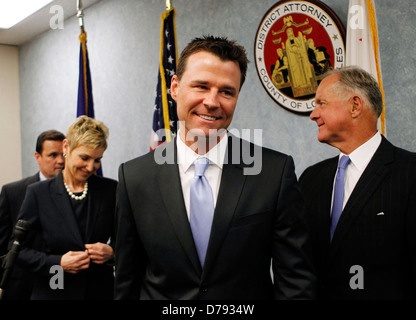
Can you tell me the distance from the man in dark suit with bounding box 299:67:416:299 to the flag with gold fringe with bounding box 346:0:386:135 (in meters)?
0.68

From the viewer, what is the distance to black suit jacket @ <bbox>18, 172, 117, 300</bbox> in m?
2.53

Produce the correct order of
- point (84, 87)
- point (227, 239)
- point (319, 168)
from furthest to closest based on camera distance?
point (84, 87) → point (319, 168) → point (227, 239)

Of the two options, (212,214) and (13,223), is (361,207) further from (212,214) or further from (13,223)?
(13,223)

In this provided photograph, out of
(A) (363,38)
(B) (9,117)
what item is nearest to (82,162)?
(A) (363,38)

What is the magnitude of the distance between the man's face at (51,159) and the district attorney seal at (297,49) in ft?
5.65

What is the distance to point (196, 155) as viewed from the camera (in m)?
1.64

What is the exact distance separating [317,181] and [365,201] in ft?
1.00

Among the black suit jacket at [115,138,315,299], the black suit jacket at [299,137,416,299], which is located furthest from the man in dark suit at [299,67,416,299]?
the black suit jacket at [115,138,315,299]

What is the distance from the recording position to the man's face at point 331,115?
6.82 ft

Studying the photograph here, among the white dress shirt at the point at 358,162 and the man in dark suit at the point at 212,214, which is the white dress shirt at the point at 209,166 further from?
the white dress shirt at the point at 358,162

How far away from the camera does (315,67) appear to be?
342 centimetres

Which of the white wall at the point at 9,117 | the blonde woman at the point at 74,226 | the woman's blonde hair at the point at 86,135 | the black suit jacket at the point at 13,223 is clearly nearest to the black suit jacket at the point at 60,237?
the blonde woman at the point at 74,226

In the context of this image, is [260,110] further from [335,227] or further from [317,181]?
[335,227]

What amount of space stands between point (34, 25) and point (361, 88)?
5.81 meters
